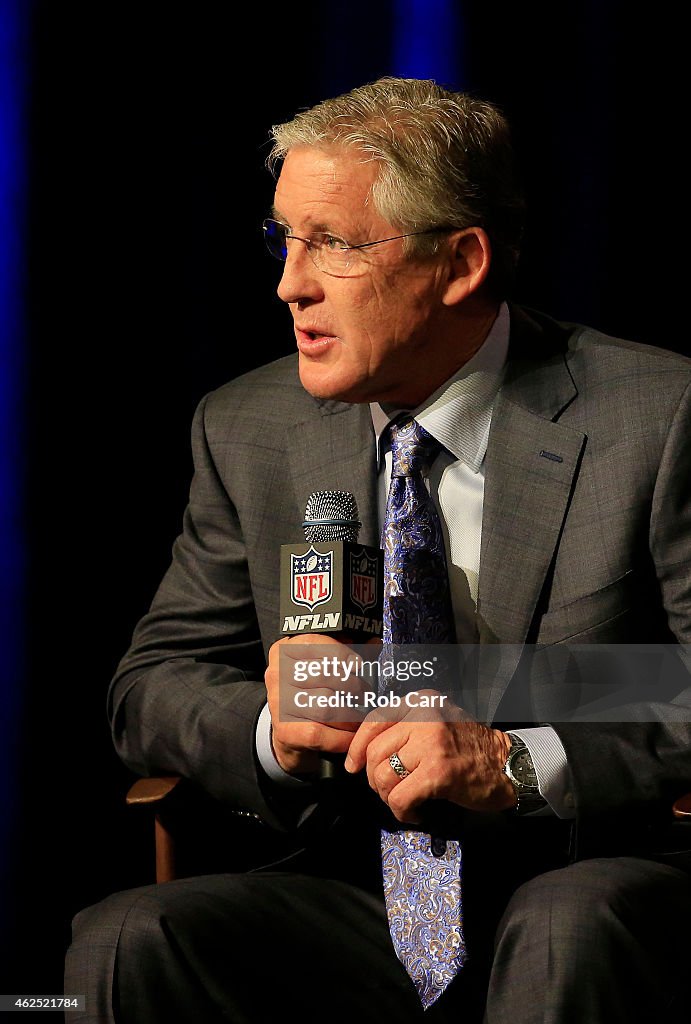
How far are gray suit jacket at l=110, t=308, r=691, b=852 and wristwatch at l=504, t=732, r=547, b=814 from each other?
0.05m

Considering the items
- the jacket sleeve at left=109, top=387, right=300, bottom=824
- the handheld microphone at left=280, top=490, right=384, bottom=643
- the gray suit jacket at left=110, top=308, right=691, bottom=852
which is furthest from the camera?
the jacket sleeve at left=109, top=387, right=300, bottom=824

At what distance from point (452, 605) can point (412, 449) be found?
0.76 ft

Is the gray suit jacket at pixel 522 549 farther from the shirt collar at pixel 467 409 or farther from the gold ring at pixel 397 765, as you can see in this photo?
the gold ring at pixel 397 765

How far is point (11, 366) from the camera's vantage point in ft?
8.03

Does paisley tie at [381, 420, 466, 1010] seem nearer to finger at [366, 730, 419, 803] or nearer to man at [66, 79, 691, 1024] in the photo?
man at [66, 79, 691, 1024]

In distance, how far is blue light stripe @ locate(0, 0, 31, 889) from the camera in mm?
2412

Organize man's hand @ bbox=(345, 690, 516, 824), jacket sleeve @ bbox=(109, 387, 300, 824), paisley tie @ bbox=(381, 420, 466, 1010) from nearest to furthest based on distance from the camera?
man's hand @ bbox=(345, 690, 516, 824) → paisley tie @ bbox=(381, 420, 466, 1010) → jacket sleeve @ bbox=(109, 387, 300, 824)

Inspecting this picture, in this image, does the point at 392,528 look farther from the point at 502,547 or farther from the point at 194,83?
the point at 194,83

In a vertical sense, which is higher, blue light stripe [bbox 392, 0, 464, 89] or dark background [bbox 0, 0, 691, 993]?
blue light stripe [bbox 392, 0, 464, 89]

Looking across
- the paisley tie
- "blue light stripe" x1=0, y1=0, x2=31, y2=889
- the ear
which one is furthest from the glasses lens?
"blue light stripe" x1=0, y1=0, x2=31, y2=889

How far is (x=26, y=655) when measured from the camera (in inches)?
98.7

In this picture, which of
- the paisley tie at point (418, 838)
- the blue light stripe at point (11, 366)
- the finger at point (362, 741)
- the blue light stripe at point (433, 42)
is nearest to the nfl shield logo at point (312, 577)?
the finger at point (362, 741)

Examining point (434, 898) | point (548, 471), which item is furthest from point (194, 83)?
point (434, 898)

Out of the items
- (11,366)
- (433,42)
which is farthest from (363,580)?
(433,42)
